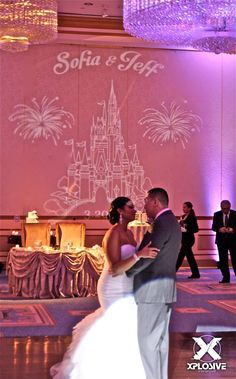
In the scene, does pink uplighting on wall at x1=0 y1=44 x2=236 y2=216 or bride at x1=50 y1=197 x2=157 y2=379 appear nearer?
bride at x1=50 y1=197 x2=157 y2=379

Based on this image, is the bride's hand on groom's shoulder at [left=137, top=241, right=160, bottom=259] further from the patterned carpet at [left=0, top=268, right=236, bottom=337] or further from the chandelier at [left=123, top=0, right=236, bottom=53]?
the chandelier at [left=123, top=0, right=236, bottom=53]

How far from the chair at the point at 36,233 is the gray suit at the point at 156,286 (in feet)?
22.7

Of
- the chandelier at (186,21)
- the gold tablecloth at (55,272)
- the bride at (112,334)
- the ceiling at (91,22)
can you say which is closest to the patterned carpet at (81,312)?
the gold tablecloth at (55,272)

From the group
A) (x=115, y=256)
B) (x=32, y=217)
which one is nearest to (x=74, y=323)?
(x=115, y=256)

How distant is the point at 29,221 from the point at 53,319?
14.9 feet

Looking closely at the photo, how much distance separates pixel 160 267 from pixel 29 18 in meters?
4.62

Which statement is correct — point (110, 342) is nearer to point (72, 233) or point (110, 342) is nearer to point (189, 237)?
point (72, 233)

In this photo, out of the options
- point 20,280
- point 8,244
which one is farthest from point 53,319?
point 8,244

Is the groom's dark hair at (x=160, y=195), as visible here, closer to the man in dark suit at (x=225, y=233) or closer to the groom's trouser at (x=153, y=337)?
the groom's trouser at (x=153, y=337)

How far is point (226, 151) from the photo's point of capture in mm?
14297

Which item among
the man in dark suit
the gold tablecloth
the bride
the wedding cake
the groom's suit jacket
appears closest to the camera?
the groom's suit jacket

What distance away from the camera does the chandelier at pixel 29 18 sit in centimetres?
795

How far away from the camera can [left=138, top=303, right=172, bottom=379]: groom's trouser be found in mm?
4469

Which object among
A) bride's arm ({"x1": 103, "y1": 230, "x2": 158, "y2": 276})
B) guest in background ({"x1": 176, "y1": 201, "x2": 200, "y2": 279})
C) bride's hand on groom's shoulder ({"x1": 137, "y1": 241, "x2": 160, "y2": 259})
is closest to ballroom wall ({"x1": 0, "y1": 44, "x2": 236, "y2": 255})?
guest in background ({"x1": 176, "y1": 201, "x2": 200, "y2": 279})
